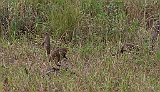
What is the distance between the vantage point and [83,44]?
16.9 ft

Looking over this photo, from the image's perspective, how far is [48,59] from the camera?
A: 4.65 meters

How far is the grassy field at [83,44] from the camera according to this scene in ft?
13.4

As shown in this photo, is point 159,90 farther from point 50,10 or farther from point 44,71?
point 50,10

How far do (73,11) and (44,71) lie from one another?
1276 millimetres

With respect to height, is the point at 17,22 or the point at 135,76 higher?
the point at 17,22

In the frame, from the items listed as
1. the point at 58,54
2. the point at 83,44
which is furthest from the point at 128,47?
the point at 58,54

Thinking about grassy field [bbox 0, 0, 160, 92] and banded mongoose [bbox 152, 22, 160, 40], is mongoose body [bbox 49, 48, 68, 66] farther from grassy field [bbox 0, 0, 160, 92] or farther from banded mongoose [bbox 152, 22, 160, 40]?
banded mongoose [bbox 152, 22, 160, 40]

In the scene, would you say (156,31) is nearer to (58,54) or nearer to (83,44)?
(83,44)

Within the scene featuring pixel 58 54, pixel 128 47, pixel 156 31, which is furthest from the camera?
pixel 156 31

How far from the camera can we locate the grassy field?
13.4 feet

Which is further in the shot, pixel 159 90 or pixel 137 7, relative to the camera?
pixel 137 7

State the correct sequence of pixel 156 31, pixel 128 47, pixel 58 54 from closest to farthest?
1. pixel 58 54
2. pixel 128 47
3. pixel 156 31

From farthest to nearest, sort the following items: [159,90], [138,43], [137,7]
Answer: [137,7]
[138,43]
[159,90]

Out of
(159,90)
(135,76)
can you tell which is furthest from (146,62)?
(159,90)
